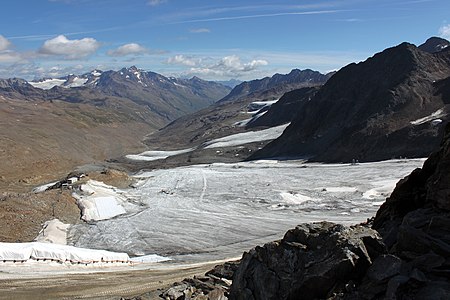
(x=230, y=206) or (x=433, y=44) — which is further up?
(x=433, y=44)

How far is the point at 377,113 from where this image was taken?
91.8m

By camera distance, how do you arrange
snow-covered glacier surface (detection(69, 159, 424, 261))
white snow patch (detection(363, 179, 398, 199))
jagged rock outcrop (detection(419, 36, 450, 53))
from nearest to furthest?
snow-covered glacier surface (detection(69, 159, 424, 261))
white snow patch (detection(363, 179, 398, 199))
jagged rock outcrop (detection(419, 36, 450, 53))

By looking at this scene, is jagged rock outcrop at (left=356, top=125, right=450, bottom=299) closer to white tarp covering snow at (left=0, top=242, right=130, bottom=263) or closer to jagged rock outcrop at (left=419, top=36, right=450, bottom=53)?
white tarp covering snow at (left=0, top=242, right=130, bottom=263)

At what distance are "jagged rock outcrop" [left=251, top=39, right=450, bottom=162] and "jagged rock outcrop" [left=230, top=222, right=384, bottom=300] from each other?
64.4 m

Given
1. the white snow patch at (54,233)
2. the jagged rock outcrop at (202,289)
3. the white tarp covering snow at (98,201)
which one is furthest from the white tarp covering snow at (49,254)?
the white tarp covering snow at (98,201)

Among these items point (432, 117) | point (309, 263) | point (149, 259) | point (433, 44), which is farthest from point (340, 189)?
point (433, 44)

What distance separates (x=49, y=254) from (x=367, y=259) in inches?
1000

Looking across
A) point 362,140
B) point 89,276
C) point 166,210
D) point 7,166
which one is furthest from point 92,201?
point 7,166

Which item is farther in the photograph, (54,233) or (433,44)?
(433,44)

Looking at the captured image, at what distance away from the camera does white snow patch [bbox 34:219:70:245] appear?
4000cm

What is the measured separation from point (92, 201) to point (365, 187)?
3539 centimetres

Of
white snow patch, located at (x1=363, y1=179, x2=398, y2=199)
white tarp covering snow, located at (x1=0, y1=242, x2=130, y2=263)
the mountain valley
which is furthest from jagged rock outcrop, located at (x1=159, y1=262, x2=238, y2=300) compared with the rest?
white snow patch, located at (x1=363, y1=179, x2=398, y2=199)

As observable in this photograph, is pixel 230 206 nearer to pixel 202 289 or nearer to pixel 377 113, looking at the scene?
pixel 202 289

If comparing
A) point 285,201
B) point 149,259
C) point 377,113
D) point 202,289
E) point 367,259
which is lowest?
point 149,259
